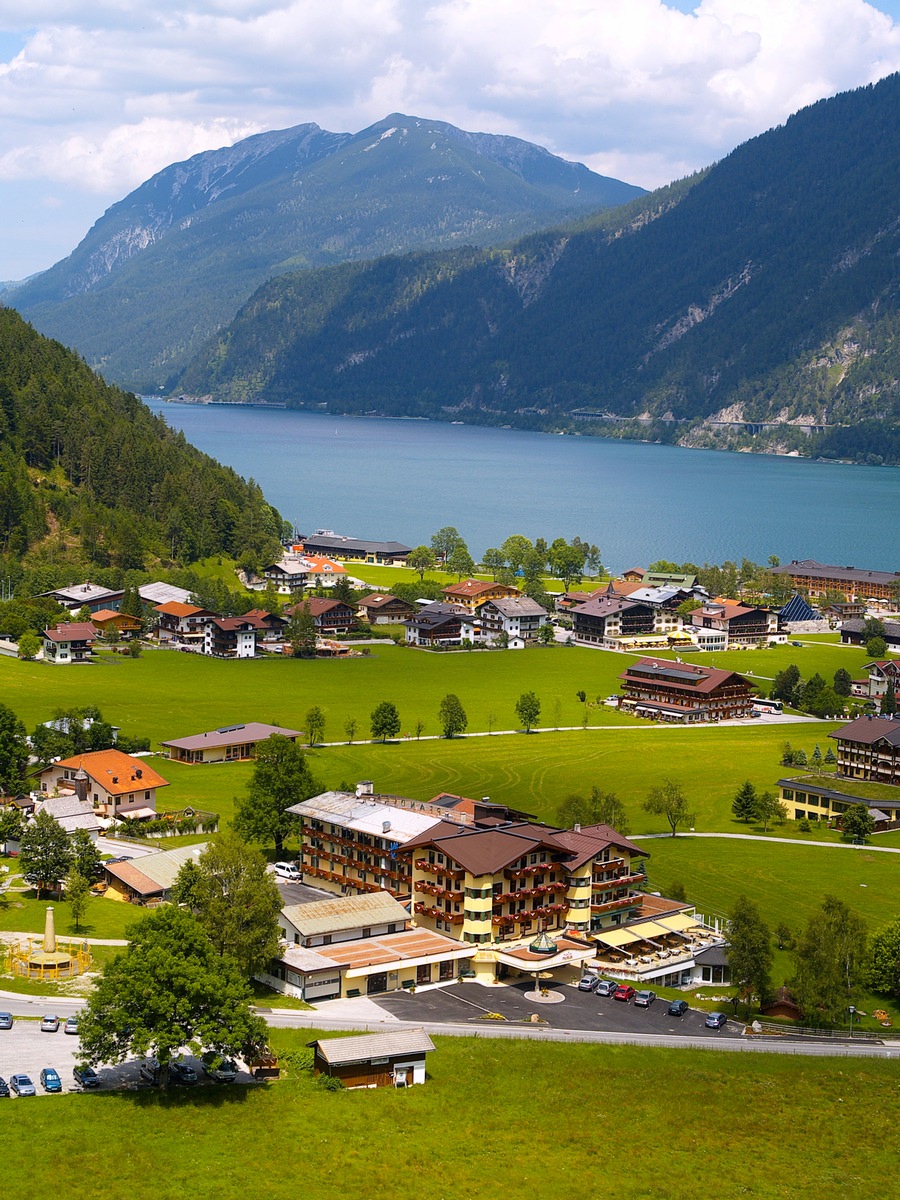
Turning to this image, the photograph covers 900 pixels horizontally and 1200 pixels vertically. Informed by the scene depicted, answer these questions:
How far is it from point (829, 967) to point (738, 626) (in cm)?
8063

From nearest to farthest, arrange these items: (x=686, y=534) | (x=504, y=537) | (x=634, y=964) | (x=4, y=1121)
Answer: (x=4, y=1121) < (x=634, y=964) < (x=504, y=537) < (x=686, y=534)

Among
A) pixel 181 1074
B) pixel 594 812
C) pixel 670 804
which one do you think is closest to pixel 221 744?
pixel 594 812

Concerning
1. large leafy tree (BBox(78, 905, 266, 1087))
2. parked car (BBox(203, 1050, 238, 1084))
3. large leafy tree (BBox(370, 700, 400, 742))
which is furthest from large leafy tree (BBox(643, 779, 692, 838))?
parked car (BBox(203, 1050, 238, 1084))

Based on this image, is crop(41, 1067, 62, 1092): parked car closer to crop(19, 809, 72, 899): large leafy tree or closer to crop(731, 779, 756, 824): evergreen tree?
crop(19, 809, 72, 899): large leafy tree

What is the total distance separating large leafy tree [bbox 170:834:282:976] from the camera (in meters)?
42.2

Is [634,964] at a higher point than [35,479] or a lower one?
lower

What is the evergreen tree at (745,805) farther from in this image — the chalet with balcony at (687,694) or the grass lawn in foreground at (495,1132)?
the grass lawn in foreground at (495,1132)

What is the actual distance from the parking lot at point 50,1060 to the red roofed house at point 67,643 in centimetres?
6274

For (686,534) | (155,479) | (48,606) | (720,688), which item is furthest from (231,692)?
A: (686,534)

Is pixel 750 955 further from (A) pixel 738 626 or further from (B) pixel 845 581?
(B) pixel 845 581

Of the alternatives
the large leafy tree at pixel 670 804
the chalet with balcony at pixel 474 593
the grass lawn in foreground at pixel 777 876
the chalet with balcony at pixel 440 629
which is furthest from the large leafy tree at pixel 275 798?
the chalet with balcony at pixel 474 593

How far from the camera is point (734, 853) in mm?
61906

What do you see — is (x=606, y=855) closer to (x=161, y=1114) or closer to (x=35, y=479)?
(x=161, y=1114)

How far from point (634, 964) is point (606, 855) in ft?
13.4
